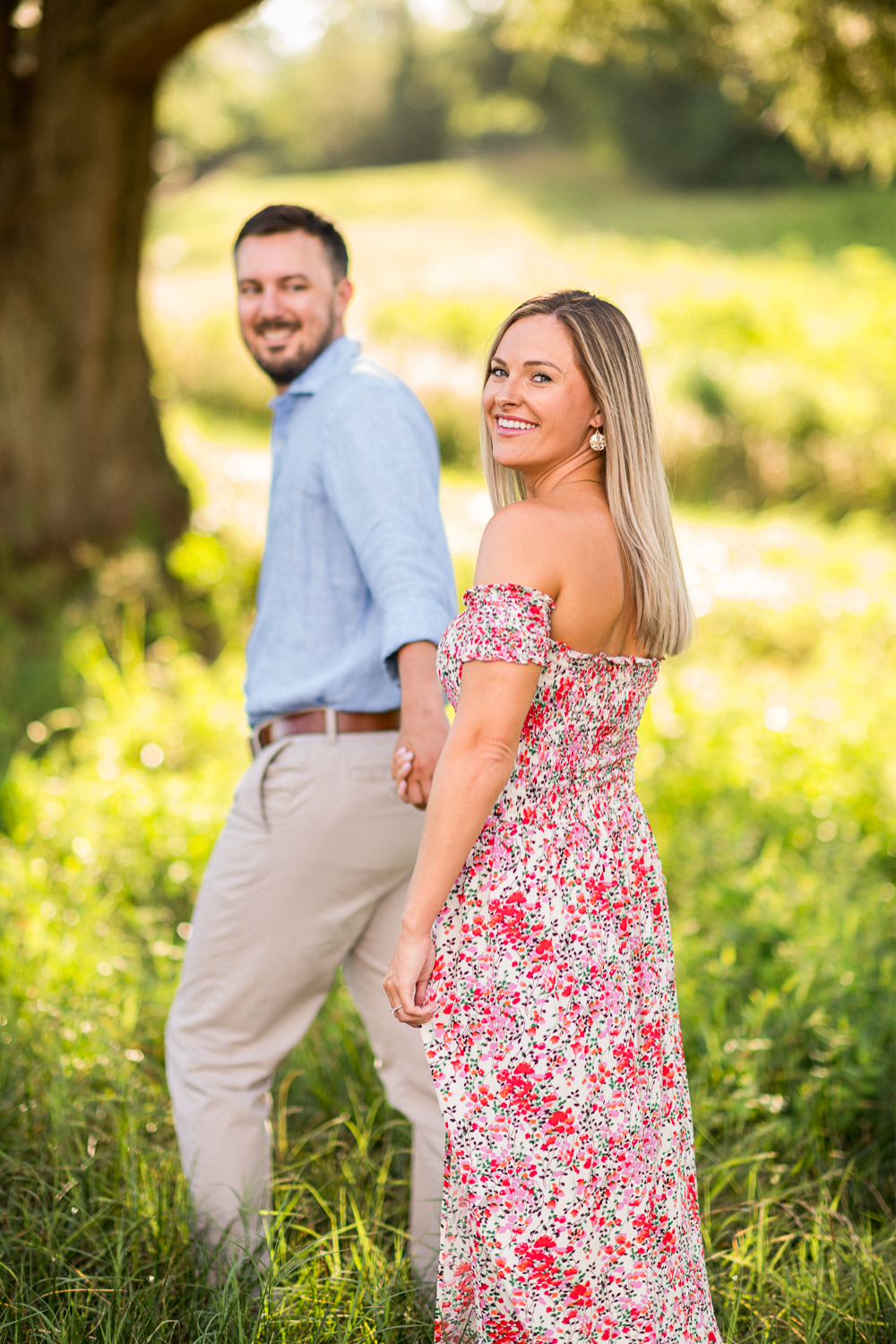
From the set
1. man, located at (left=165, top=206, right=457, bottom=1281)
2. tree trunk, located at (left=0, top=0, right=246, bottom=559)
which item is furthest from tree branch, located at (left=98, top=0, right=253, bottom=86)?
man, located at (left=165, top=206, right=457, bottom=1281)

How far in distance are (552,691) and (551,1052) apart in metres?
0.58

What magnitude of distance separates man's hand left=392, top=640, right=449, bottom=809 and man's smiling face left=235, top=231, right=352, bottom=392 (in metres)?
0.79

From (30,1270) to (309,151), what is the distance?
170 ft

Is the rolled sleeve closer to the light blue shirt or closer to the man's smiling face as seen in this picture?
the light blue shirt

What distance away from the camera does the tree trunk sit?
6855 mm

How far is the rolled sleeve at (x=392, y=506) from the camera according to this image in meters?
2.32

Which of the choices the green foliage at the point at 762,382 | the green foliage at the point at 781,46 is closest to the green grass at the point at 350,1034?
the green foliage at the point at 781,46

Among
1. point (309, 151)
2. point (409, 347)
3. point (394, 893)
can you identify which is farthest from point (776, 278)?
point (309, 151)

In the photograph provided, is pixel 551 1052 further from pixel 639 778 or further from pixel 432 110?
pixel 432 110

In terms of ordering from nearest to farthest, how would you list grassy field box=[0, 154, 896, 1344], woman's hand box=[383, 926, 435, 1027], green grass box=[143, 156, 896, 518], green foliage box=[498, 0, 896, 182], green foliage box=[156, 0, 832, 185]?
woman's hand box=[383, 926, 435, 1027]
grassy field box=[0, 154, 896, 1344]
green foliage box=[498, 0, 896, 182]
green grass box=[143, 156, 896, 518]
green foliage box=[156, 0, 832, 185]

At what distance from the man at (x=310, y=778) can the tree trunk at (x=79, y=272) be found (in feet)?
16.5

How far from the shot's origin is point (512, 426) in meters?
2.01

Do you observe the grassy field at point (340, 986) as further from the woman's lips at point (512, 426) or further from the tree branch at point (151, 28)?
the tree branch at point (151, 28)

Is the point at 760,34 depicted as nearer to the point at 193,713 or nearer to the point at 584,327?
the point at 193,713
